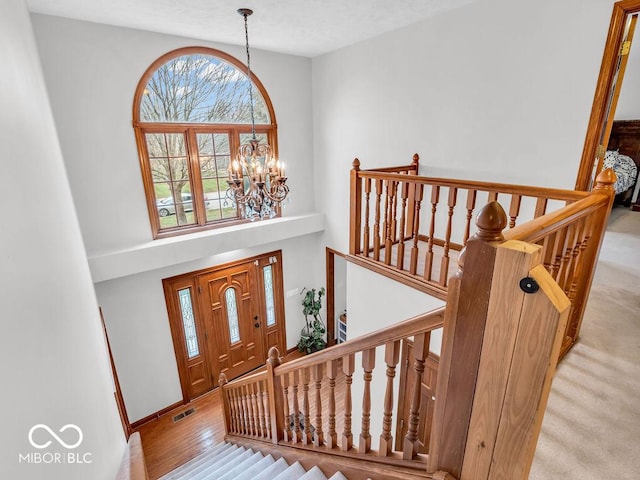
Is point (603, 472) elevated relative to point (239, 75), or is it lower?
lower

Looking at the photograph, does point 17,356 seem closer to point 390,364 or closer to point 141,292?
point 390,364

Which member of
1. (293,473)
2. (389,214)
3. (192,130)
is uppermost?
(192,130)

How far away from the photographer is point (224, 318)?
16.9ft

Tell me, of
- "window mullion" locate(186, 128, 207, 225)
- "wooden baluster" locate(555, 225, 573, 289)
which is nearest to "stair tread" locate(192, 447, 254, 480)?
"wooden baluster" locate(555, 225, 573, 289)

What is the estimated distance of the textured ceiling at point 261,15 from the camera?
3002 millimetres

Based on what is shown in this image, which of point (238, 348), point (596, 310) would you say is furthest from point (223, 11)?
point (238, 348)

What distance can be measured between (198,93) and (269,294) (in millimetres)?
3292

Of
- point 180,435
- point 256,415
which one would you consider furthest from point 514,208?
point 180,435

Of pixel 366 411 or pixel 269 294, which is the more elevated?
pixel 366 411

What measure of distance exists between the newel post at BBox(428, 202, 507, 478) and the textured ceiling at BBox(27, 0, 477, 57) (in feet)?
10.3

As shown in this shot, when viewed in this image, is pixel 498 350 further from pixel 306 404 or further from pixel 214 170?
pixel 214 170

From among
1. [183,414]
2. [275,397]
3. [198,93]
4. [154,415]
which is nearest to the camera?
[275,397]

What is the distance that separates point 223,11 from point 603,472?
428cm

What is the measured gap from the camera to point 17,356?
3.26 ft
